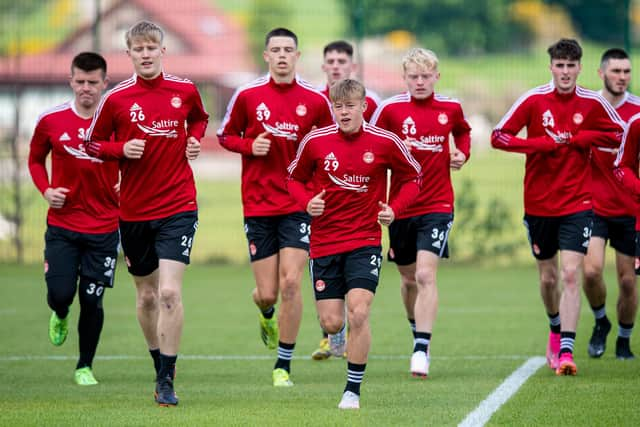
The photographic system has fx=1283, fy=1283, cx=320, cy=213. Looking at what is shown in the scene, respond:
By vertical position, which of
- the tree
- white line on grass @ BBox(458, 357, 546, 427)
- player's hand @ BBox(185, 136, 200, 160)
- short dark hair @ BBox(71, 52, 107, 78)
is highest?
the tree

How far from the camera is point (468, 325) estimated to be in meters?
13.7

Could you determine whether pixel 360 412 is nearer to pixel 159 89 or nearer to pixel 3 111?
pixel 159 89

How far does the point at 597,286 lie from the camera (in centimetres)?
1130

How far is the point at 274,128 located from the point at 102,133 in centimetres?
161

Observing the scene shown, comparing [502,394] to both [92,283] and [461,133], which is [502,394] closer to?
[461,133]

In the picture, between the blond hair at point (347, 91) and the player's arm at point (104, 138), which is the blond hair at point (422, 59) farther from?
the player's arm at point (104, 138)

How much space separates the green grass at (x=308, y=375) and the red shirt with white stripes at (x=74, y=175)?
4.19ft

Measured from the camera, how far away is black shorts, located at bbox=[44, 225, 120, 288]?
10.1 metres

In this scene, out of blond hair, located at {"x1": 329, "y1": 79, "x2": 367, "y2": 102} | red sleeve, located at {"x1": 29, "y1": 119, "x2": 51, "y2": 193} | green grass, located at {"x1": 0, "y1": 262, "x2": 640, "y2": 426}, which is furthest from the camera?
red sleeve, located at {"x1": 29, "y1": 119, "x2": 51, "y2": 193}

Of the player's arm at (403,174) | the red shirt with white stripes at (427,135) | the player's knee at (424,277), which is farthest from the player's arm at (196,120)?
the player's knee at (424,277)

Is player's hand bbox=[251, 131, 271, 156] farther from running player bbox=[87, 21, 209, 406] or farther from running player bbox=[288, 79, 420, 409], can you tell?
running player bbox=[288, 79, 420, 409]

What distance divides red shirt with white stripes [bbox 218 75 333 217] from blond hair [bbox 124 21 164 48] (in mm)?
1392

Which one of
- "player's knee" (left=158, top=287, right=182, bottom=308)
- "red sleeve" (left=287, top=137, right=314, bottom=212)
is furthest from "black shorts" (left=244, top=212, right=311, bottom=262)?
"player's knee" (left=158, top=287, right=182, bottom=308)

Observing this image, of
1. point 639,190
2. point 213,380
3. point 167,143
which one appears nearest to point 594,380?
point 639,190
